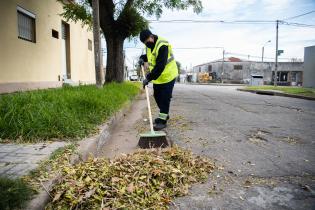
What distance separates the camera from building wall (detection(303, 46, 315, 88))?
2411 centimetres

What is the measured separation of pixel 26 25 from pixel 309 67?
72.3 feet

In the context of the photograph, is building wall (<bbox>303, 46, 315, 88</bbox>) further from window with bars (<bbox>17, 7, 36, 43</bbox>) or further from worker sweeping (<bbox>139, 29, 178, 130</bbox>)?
worker sweeping (<bbox>139, 29, 178, 130</bbox>)

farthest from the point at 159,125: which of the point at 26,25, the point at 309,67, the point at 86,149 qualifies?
the point at 309,67

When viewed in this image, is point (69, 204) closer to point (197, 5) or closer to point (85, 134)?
point (85, 134)

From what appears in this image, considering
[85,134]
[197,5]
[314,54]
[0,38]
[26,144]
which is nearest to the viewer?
[26,144]

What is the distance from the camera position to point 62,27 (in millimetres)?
14078

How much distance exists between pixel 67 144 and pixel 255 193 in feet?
6.58

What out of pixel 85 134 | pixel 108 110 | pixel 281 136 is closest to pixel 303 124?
pixel 281 136

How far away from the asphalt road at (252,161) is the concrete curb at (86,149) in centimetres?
94

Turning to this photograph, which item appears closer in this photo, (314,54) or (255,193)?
(255,193)

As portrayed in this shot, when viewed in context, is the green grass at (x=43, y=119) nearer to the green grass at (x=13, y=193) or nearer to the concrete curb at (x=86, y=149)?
the concrete curb at (x=86, y=149)

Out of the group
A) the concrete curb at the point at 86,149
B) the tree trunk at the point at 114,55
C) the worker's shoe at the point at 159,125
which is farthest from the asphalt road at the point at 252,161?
the tree trunk at the point at 114,55

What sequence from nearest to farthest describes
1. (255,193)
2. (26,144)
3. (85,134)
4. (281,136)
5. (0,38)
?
(255,193), (26,144), (85,134), (281,136), (0,38)

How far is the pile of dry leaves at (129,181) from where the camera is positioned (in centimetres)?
223
